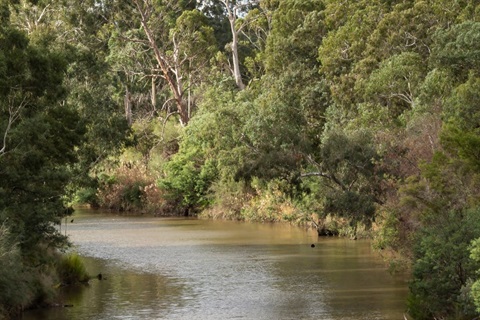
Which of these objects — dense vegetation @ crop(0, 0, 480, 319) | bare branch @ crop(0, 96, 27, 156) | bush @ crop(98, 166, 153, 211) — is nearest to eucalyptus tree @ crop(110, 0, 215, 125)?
dense vegetation @ crop(0, 0, 480, 319)

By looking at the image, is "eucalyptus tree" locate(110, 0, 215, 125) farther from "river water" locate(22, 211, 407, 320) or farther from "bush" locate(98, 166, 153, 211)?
"river water" locate(22, 211, 407, 320)

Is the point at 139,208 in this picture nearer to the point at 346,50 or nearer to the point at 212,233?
the point at 212,233

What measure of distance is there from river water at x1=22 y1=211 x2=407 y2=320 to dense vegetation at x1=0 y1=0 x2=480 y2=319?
4.41 ft

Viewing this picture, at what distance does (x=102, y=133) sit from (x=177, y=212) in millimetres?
23999

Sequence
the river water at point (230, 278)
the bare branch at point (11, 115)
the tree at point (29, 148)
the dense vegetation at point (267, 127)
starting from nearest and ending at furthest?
the bare branch at point (11, 115) < the dense vegetation at point (267, 127) < the tree at point (29, 148) < the river water at point (230, 278)

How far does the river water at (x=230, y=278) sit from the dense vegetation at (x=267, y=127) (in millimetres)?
1343

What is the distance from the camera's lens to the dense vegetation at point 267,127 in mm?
25859

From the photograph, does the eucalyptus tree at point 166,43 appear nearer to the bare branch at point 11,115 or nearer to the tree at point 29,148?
the tree at point 29,148

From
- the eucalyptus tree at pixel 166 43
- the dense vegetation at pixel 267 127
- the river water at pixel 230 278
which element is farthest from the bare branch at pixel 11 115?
the eucalyptus tree at pixel 166 43

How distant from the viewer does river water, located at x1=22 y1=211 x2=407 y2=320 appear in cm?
2747

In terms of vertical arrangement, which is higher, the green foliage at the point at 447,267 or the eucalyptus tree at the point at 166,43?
the eucalyptus tree at the point at 166,43

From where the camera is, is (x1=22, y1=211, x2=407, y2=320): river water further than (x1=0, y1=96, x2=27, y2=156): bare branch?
Yes

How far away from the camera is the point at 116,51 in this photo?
68.9 meters

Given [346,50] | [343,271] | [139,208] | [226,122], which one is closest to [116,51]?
[139,208]
